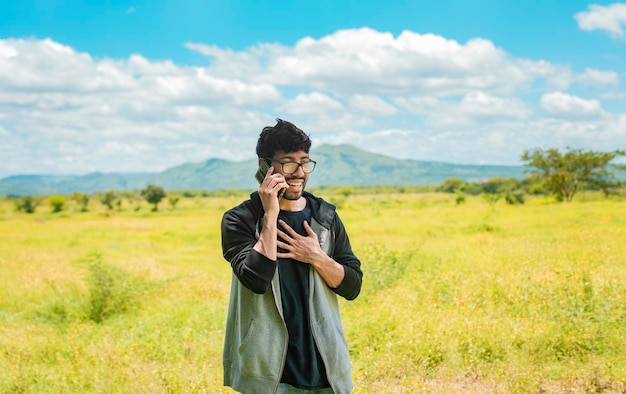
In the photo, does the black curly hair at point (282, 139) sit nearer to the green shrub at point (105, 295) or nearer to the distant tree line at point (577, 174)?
the green shrub at point (105, 295)

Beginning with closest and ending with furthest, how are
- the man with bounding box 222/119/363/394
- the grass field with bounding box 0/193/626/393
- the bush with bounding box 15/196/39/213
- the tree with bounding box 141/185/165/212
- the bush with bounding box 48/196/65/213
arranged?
the man with bounding box 222/119/363/394
the grass field with bounding box 0/193/626/393
the bush with bounding box 15/196/39/213
the bush with bounding box 48/196/65/213
the tree with bounding box 141/185/165/212

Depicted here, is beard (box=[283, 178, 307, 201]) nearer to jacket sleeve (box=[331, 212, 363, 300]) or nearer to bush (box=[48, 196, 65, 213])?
jacket sleeve (box=[331, 212, 363, 300])

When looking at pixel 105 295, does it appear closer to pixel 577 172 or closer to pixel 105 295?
pixel 105 295

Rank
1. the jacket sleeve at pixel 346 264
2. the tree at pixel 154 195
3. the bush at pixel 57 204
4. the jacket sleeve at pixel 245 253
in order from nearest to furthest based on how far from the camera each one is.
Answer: the jacket sleeve at pixel 245 253 < the jacket sleeve at pixel 346 264 < the bush at pixel 57 204 < the tree at pixel 154 195

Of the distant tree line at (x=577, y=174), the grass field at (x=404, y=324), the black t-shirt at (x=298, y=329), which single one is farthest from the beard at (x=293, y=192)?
the distant tree line at (x=577, y=174)

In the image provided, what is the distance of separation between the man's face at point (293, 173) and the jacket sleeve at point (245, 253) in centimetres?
30

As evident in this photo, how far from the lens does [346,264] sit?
3.43m

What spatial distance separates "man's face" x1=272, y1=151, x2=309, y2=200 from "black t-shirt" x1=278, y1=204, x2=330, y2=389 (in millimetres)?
184

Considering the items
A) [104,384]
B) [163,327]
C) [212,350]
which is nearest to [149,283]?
[163,327]

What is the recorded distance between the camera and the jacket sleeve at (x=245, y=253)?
9.76 ft

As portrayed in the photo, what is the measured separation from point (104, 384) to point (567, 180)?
157ft

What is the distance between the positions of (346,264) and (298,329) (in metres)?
0.51

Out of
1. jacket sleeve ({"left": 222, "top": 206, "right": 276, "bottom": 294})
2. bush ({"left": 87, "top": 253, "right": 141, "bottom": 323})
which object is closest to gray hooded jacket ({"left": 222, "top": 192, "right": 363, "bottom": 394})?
jacket sleeve ({"left": 222, "top": 206, "right": 276, "bottom": 294})

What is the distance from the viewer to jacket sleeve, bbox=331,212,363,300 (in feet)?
10.9
